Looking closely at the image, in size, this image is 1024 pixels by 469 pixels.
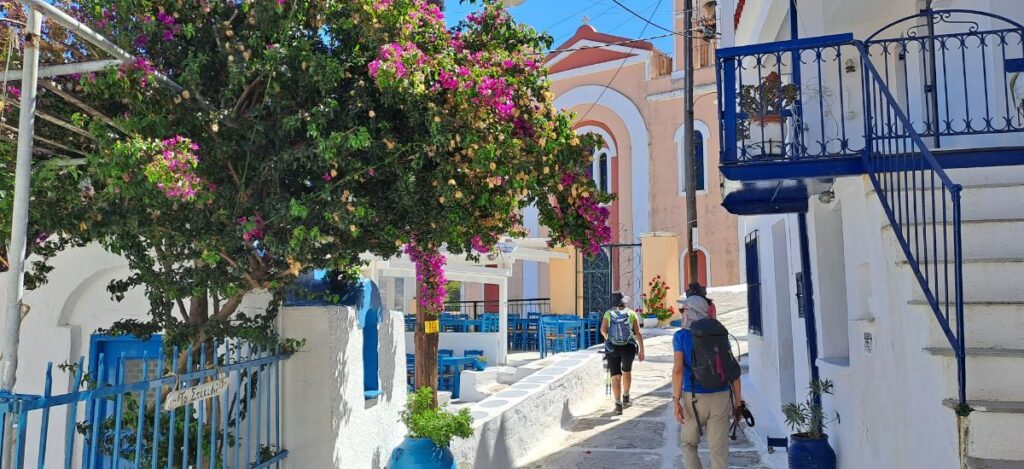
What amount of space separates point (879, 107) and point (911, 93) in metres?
1.19

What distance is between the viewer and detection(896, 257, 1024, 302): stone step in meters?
3.83

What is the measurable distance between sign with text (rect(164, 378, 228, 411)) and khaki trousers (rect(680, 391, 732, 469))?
366 cm

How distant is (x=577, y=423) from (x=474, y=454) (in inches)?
148

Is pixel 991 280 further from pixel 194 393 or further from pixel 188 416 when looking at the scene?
pixel 188 416

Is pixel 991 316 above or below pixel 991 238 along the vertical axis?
below

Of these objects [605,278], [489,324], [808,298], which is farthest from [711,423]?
[605,278]

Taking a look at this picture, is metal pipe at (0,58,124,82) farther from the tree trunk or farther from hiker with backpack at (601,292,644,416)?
hiker with backpack at (601,292,644,416)

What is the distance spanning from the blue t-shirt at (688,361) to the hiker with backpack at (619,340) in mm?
4011

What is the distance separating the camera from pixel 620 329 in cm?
1015

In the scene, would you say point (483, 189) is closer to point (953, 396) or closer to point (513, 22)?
point (513, 22)

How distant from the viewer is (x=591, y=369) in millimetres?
11609

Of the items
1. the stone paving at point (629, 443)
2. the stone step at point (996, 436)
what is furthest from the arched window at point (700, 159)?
the stone step at point (996, 436)

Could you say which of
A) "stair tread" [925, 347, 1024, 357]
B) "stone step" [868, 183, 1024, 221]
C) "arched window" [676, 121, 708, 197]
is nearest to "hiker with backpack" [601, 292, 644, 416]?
"stone step" [868, 183, 1024, 221]

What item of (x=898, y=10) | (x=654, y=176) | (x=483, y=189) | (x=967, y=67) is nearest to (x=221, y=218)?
(x=483, y=189)
